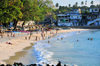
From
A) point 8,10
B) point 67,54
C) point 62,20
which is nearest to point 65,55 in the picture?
point 67,54

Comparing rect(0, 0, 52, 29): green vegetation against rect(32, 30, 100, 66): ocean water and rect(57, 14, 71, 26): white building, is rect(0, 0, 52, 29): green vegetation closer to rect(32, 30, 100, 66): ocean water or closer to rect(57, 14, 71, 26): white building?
rect(32, 30, 100, 66): ocean water

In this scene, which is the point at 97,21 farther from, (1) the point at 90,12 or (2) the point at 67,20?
(2) the point at 67,20

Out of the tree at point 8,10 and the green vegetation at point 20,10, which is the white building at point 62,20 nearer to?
the green vegetation at point 20,10

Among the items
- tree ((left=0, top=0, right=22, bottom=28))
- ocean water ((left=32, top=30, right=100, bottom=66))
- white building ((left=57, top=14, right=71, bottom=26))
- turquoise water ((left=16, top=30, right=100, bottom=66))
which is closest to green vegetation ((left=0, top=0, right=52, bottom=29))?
tree ((left=0, top=0, right=22, bottom=28))

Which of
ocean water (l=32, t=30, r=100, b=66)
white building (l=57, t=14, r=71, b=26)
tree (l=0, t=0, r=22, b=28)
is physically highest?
tree (l=0, t=0, r=22, b=28)

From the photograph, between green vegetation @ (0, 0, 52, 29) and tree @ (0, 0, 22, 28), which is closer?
tree @ (0, 0, 22, 28)

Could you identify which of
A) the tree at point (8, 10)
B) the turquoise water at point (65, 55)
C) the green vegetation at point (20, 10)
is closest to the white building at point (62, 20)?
the green vegetation at point (20, 10)

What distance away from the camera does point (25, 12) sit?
53.2 meters

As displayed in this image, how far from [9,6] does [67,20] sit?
55658 mm

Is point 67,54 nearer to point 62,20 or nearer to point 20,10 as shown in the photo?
point 20,10

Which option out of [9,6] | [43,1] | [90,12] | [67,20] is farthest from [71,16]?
[9,6]

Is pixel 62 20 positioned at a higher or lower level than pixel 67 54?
higher

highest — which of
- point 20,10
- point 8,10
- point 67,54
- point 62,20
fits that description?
point 20,10

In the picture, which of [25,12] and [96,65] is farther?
[25,12]
